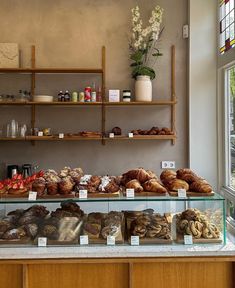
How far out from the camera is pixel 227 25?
3219mm

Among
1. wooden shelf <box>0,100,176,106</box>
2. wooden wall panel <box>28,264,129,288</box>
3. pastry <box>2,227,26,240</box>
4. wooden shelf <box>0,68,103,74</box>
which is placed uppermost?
wooden shelf <box>0,68,103,74</box>

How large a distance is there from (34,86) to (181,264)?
2.63 m

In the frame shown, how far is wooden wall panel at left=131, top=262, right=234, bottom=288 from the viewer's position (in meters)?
1.58

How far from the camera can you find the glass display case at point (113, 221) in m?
1.64

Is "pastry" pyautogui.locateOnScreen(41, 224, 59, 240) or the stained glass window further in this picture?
the stained glass window

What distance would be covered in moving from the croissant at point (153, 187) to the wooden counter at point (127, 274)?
34cm

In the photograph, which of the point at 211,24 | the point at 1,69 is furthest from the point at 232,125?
the point at 1,69

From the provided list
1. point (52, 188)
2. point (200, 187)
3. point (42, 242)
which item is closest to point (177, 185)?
point (200, 187)

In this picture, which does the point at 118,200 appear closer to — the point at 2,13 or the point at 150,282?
the point at 150,282

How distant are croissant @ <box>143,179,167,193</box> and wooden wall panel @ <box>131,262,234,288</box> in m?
0.36

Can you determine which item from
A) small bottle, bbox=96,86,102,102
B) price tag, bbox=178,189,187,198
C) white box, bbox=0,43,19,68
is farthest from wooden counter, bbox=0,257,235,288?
white box, bbox=0,43,19,68

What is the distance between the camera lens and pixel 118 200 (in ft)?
5.31

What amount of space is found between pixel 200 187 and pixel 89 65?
232 cm

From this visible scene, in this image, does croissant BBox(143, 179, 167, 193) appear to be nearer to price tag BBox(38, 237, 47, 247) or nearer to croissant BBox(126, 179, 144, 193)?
croissant BBox(126, 179, 144, 193)
